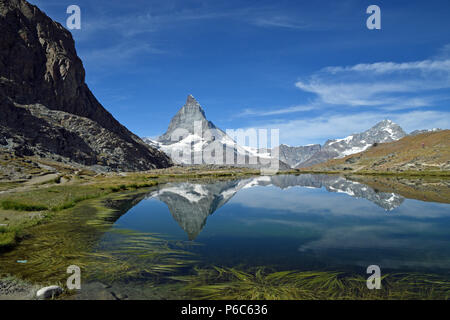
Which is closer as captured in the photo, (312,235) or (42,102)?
(312,235)

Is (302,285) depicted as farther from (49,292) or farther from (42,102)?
(42,102)

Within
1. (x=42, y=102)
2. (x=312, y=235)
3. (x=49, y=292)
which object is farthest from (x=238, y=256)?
(x=42, y=102)

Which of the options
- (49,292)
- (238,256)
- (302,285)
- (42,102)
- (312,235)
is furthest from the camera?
(42,102)

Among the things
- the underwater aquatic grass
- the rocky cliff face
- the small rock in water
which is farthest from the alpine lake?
the rocky cliff face

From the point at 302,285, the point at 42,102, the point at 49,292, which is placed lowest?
the point at 302,285

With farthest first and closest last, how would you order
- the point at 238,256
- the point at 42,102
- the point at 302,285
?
the point at 42,102
the point at 238,256
the point at 302,285

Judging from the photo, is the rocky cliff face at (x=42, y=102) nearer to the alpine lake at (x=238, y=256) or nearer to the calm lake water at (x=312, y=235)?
the calm lake water at (x=312, y=235)

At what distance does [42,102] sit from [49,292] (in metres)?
206

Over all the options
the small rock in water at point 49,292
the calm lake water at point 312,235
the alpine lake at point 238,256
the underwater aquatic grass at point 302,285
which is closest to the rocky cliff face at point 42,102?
the calm lake water at point 312,235

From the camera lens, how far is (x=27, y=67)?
17650 centimetres

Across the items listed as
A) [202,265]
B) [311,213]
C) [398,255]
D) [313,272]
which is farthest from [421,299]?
[311,213]

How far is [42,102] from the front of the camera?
17638 centimetres
